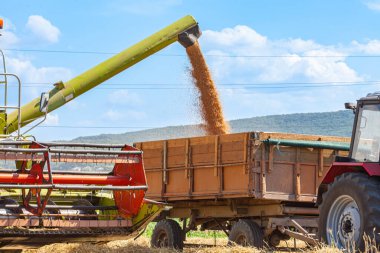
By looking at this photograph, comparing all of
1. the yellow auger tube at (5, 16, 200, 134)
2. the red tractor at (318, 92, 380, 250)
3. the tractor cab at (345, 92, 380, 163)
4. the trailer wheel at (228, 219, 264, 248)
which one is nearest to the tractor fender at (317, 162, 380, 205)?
the red tractor at (318, 92, 380, 250)

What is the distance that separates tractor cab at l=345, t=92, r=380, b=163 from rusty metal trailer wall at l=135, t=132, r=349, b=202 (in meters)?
2.51

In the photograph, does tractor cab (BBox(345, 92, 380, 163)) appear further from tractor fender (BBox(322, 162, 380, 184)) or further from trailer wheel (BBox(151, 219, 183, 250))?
trailer wheel (BBox(151, 219, 183, 250))

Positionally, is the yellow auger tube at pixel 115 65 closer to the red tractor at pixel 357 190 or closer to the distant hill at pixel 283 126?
the red tractor at pixel 357 190

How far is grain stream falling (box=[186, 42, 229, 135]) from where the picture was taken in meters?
15.4

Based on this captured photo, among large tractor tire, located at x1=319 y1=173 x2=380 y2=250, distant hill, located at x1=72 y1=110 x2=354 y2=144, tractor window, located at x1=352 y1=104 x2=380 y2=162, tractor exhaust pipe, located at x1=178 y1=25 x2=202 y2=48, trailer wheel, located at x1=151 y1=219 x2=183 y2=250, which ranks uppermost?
distant hill, located at x1=72 y1=110 x2=354 y2=144

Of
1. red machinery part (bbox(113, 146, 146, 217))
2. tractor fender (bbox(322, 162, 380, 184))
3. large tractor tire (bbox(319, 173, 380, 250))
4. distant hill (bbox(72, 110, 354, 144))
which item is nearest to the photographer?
large tractor tire (bbox(319, 173, 380, 250))

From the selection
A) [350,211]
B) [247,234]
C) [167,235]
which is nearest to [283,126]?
[167,235]

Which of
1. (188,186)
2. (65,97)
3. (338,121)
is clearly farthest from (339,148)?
(338,121)

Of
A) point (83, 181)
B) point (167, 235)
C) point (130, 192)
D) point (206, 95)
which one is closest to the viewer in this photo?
point (83, 181)

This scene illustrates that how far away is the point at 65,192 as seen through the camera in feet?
37.9

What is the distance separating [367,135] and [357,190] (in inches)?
38.8

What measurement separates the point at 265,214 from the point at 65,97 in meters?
3.85

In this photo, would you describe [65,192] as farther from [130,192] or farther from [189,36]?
[189,36]

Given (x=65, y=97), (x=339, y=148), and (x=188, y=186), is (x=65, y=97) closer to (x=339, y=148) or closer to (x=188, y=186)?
(x=188, y=186)
